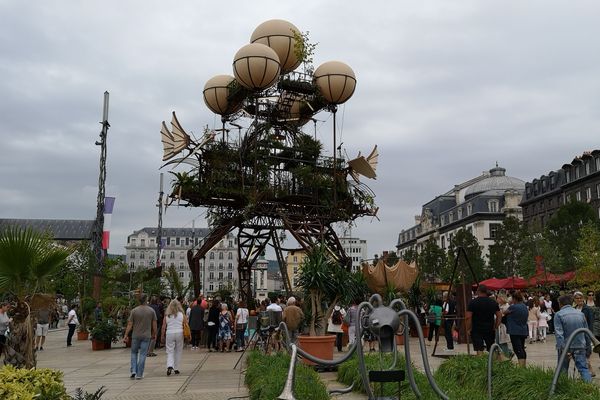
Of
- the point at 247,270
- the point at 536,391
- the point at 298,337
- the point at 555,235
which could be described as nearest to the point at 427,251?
the point at 555,235

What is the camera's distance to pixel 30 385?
18.2 ft

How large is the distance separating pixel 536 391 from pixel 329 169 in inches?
694

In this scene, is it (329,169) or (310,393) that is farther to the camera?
(329,169)

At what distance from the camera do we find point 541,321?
2166 cm

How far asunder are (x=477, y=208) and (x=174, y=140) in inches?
3040

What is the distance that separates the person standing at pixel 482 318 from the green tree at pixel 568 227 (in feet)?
122

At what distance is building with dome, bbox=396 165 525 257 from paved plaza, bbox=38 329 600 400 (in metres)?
64.2

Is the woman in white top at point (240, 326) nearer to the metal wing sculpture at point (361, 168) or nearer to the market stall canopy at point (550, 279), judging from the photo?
the metal wing sculpture at point (361, 168)

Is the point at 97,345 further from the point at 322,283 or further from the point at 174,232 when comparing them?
the point at 174,232

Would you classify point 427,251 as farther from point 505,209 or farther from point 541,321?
point 541,321

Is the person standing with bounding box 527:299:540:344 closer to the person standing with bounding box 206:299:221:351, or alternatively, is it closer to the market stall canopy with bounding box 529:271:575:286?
the person standing with bounding box 206:299:221:351

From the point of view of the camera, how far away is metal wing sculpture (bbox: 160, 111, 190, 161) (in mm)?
23688

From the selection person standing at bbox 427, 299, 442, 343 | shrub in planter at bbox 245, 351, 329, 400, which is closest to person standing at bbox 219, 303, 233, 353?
→ person standing at bbox 427, 299, 442, 343

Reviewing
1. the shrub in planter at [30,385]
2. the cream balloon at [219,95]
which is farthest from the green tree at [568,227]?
the shrub in planter at [30,385]
